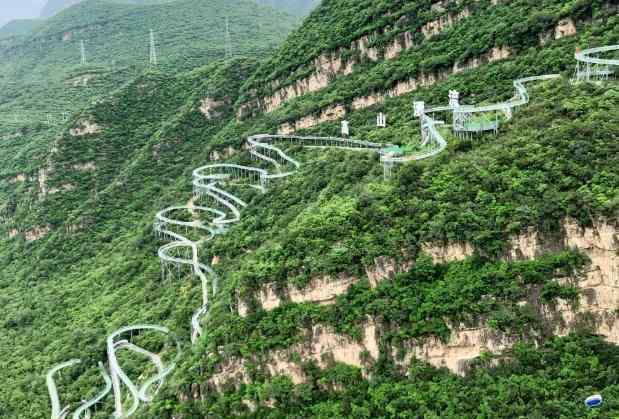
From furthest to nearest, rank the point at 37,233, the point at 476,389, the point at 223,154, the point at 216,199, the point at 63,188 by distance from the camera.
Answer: the point at 63,188
the point at 37,233
the point at 223,154
the point at 216,199
the point at 476,389

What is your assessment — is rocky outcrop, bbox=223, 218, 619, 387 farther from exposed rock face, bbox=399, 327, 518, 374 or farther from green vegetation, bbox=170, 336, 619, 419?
green vegetation, bbox=170, 336, 619, 419

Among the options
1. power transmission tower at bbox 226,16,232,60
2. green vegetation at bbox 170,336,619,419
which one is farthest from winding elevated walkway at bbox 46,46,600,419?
power transmission tower at bbox 226,16,232,60

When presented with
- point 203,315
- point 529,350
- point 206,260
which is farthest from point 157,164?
point 529,350

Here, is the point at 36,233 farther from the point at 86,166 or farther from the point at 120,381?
the point at 120,381

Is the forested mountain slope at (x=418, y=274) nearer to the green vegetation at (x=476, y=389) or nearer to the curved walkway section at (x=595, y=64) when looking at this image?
the green vegetation at (x=476, y=389)

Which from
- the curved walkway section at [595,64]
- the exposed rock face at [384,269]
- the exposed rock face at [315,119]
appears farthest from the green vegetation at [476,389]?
the exposed rock face at [315,119]

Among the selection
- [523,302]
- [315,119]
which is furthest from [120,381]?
[315,119]

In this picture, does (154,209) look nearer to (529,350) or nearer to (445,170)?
(445,170)
